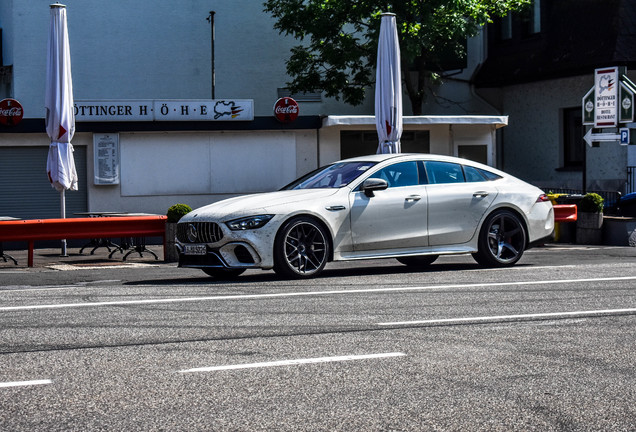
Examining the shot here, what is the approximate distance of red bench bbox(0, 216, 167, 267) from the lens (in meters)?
15.5

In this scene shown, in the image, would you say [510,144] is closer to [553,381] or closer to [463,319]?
[463,319]

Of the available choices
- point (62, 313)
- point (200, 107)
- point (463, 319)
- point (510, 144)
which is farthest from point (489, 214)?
point (510, 144)

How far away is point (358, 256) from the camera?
12.4 metres

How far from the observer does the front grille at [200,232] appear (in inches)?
464

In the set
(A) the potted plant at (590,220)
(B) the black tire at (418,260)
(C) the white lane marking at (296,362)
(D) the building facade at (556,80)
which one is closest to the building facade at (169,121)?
(D) the building facade at (556,80)

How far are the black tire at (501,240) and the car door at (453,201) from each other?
20 centimetres

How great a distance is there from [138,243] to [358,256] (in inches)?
246

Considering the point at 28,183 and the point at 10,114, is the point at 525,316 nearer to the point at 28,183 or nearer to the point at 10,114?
the point at 10,114

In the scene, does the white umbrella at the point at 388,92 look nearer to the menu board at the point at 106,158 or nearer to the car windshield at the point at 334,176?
the car windshield at the point at 334,176

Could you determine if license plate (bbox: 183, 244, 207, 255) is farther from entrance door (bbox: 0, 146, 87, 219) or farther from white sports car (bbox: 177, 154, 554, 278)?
entrance door (bbox: 0, 146, 87, 219)

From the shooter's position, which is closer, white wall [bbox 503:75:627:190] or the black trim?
the black trim

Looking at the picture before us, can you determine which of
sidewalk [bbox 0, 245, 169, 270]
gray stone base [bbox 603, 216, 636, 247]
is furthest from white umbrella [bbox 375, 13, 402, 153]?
sidewalk [bbox 0, 245, 169, 270]

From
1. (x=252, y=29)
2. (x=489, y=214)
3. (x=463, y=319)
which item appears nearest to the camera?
(x=463, y=319)

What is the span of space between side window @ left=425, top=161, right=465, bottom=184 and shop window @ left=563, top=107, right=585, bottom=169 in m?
18.5
